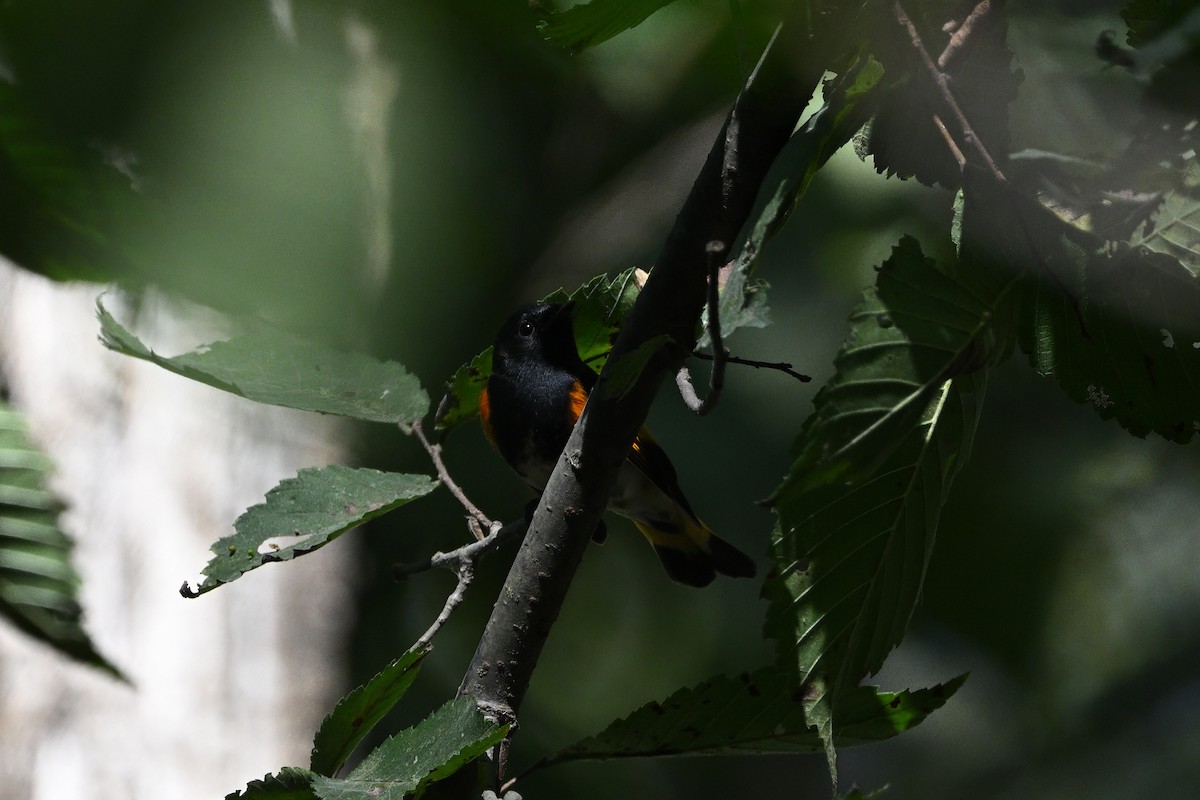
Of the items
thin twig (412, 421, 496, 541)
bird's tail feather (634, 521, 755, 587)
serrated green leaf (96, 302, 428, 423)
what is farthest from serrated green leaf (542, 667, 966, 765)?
bird's tail feather (634, 521, 755, 587)

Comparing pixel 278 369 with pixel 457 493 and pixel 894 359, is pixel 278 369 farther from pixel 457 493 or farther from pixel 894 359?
pixel 894 359

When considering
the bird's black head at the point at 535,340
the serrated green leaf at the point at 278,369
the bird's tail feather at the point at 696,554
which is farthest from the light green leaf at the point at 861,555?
the bird's tail feather at the point at 696,554

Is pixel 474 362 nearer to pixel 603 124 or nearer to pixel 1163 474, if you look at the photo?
pixel 603 124

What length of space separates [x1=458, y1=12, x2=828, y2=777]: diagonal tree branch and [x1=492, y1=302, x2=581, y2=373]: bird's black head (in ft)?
5.49

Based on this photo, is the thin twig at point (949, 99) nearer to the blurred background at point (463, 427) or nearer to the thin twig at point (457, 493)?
the blurred background at point (463, 427)

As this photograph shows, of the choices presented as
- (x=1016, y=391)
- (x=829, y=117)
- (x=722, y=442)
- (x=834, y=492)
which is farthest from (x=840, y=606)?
(x=1016, y=391)

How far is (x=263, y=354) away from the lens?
1062mm

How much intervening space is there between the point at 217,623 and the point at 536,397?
4.35 ft

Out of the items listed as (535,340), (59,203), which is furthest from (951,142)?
(535,340)

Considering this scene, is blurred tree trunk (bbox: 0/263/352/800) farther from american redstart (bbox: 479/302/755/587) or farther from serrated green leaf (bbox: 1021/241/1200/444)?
serrated green leaf (bbox: 1021/241/1200/444)

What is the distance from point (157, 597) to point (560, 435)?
1.44m

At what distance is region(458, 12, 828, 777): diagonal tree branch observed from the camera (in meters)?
0.75

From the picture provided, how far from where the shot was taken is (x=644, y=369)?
2.86ft

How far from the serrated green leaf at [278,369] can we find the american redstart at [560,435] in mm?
1244
